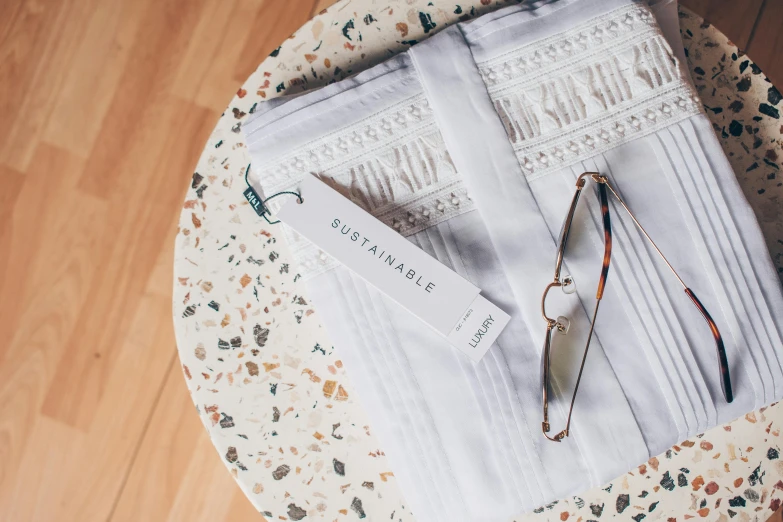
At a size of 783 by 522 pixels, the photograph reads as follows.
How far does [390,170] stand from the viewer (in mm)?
519

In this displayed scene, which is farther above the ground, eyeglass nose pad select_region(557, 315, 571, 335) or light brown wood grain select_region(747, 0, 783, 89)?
light brown wood grain select_region(747, 0, 783, 89)

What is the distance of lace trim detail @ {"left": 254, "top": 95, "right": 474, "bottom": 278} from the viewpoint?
0.52 metres

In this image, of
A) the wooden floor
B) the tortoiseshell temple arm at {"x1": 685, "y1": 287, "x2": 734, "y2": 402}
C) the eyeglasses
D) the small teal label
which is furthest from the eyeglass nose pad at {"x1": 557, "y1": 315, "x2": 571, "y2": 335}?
the wooden floor

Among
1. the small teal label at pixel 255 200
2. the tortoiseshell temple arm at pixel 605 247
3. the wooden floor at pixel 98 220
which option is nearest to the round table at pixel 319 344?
the small teal label at pixel 255 200

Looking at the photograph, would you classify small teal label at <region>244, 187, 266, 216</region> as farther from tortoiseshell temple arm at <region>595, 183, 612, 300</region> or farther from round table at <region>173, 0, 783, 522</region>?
tortoiseshell temple arm at <region>595, 183, 612, 300</region>

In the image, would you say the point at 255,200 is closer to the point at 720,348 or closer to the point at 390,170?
the point at 390,170

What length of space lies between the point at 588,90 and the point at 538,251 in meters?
0.16

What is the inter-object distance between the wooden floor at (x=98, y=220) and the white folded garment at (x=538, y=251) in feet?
1.59

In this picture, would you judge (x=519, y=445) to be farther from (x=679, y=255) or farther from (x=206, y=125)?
(x=206, y=125)

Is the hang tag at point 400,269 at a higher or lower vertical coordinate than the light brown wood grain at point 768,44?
lower

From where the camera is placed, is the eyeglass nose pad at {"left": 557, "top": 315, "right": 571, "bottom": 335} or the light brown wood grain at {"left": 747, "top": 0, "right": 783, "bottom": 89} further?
the light brown wood grain at {"left": 747, "top": 0, "right": 783, "bottom": 89}

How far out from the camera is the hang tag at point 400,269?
491 mm

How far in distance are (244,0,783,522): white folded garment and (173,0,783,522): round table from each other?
0.09 meters

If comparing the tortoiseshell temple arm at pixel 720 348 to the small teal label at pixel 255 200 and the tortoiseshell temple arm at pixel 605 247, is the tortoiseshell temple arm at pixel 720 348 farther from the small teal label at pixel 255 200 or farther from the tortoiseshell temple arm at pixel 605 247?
the small teal label at pixel 255 200
